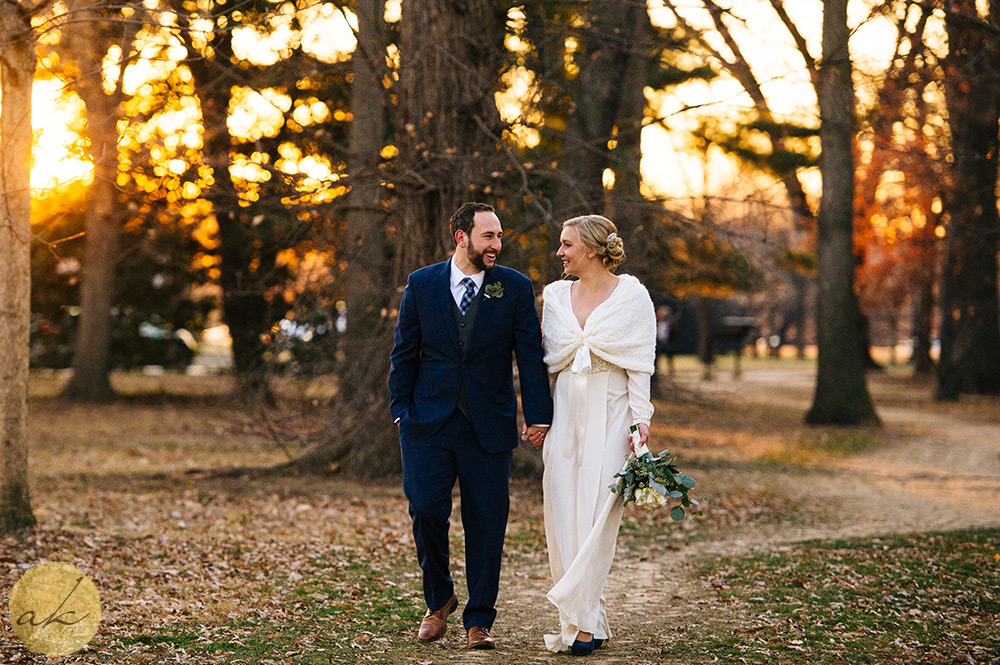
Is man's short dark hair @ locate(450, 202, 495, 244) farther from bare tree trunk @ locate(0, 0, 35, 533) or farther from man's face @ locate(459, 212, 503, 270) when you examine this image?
bare tree trunk @ locate(0, 0, 35, 533)

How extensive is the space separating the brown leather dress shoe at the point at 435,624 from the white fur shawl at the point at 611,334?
4.32ft

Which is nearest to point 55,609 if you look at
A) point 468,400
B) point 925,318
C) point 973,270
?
point 468,400

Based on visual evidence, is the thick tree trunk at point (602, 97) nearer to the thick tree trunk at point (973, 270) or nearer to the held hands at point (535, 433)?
the held hands at point (535, 433)

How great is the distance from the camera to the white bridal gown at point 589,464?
5.23 meters

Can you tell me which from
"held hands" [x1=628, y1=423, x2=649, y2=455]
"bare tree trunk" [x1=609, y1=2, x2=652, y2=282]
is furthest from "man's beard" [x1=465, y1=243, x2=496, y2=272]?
"bare tree trunk" [x1=609, y1=2, x2=652, y2=282]

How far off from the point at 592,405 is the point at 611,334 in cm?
37

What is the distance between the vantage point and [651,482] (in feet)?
16.5

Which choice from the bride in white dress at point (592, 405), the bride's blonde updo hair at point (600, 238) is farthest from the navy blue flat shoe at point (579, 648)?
the bride's blonde updo hair at point (600, 238)

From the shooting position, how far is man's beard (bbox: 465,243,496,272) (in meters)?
5.32

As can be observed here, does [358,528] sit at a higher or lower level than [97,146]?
lower

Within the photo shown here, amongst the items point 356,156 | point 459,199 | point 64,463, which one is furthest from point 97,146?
point 64,463

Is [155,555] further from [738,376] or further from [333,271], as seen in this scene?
[738,376]

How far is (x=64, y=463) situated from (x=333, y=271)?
4.47 m

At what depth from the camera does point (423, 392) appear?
5305 millimetres
